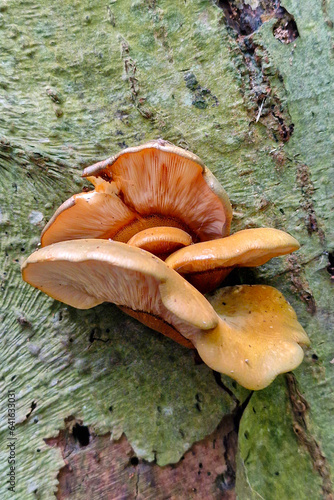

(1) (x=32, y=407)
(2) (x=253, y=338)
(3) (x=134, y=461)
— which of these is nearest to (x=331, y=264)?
(2) (x=253, y=338)

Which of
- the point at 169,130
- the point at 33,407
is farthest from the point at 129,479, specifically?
the point at 169,130

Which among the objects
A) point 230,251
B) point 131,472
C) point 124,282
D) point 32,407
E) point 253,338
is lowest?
point 131,472

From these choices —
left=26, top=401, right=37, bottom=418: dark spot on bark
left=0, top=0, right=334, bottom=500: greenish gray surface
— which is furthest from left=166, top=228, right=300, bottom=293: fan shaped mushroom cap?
left=26, top=401, right=37, bottom=418: dark spot on bark

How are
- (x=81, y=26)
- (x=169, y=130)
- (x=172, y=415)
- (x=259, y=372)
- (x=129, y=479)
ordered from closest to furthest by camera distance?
1. (x=259, y=372)
2. (x=129, y=479)
3. (x=172, y=415)
4. (x=169, y=130)
5. (x=81, y=26)

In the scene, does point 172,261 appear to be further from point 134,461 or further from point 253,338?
point 134,461

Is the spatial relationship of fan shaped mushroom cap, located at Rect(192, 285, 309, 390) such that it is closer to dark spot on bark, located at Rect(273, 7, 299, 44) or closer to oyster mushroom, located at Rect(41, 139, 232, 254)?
oyster mushroom, located at Rect(41, 139, 232, 254)

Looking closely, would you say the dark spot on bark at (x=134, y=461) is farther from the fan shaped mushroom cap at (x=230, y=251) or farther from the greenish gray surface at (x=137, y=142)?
the fan shaped mushroom cap at (x=230, y=251)

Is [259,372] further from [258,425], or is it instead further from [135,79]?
[135,79]
